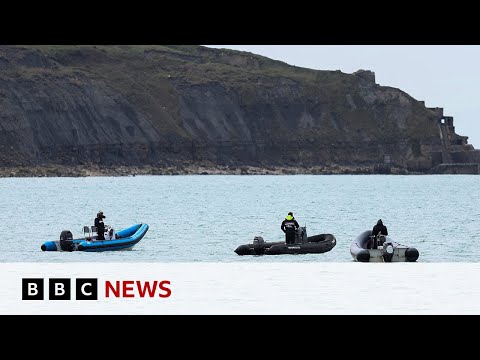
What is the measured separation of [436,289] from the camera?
20906 mm

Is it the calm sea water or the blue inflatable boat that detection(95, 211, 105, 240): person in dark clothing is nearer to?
the blue inflatable boat

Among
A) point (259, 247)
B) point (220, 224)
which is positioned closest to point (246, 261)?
point (259, 247)

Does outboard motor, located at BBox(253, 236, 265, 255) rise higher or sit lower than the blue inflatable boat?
lower

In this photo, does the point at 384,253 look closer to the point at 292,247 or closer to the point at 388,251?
the point at 388,251

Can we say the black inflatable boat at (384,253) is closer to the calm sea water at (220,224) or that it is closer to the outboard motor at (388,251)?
the outboard motor at (388,251)

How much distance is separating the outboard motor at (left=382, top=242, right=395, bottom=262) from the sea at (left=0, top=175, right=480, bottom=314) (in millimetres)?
2457

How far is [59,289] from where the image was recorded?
18438mm

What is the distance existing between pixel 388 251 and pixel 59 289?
1464 cm

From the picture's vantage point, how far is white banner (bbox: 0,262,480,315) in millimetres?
18125

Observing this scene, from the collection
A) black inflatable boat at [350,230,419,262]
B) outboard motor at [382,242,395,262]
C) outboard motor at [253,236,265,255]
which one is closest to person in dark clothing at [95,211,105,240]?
outboard motor at [253,236,265,255]

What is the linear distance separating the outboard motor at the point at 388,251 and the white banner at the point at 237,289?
588 centimetres
